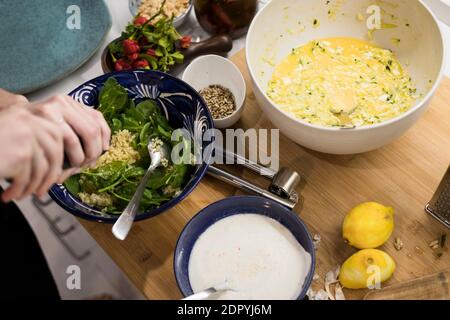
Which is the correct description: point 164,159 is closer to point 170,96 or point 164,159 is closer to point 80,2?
point 170,96

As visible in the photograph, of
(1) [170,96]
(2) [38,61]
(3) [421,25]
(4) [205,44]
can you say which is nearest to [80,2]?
(2) [38,61]

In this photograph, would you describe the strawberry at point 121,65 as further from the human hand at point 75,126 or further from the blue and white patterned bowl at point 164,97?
the human hand at point 75,126

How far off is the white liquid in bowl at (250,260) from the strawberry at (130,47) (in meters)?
0.61

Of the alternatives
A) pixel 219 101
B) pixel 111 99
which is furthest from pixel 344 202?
pixel 111 99

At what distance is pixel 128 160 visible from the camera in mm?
1092

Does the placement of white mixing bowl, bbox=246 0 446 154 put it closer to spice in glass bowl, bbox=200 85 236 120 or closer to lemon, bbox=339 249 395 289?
spice in glass bowl, bbox=200 85 236 120

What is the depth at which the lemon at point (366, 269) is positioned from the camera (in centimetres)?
95

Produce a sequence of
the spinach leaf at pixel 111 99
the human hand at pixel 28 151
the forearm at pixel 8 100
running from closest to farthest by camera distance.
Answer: the human hand at pixel 28 151
the forearm at pixel 8 100
the spinach leaf at pixel 111 99

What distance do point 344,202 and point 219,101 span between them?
418 millimetres

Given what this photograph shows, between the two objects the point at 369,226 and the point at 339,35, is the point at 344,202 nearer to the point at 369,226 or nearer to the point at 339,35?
the point at 369,226

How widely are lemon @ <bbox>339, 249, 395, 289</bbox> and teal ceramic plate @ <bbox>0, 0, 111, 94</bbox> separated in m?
0.99

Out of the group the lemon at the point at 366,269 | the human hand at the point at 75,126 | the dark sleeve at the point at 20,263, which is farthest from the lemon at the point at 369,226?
the dark sleeve at the point at 20,263

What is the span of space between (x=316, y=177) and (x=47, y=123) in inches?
25.8

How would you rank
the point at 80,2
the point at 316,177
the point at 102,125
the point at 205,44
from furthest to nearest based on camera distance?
1. the point at 80,2
2. the point at 205,44
3. the point at 316,177
4. the point at 102,125
